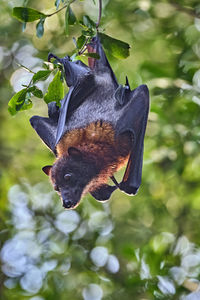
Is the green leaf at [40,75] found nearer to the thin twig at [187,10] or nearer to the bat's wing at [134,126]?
the bat's wing at [134,126]

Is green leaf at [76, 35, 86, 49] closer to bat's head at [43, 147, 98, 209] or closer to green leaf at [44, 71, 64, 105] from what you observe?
green leaf at [44, 71, 64, 105]

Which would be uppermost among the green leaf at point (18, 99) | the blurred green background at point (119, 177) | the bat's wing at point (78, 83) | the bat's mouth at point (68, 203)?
the green leaf at point (18, 99)

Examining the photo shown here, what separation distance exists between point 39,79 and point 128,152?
39.2 inches

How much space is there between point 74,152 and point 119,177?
8.35 ft

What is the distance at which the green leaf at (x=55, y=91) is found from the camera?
3.63 m

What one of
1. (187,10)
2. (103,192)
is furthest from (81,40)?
(187,10)

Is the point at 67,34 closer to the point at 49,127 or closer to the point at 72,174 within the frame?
the point at 49,127

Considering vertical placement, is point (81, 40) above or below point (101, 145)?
above

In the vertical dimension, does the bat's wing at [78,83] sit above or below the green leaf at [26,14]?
below

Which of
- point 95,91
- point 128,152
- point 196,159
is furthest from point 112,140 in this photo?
point 196,159

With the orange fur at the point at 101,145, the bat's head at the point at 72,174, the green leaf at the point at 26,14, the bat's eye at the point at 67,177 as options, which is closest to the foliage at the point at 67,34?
the green leaf at the point at 26,14

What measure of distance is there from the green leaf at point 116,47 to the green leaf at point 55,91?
44cm

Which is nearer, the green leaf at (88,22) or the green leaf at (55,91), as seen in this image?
the green leaf at (88,22)

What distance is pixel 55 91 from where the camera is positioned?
3.73 meters
